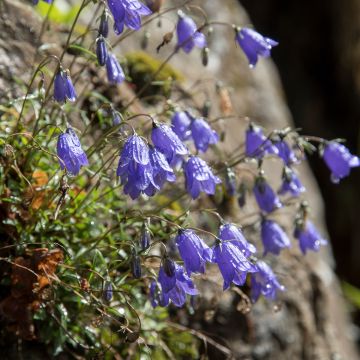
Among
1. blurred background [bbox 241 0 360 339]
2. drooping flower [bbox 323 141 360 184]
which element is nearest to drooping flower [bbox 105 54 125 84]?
drooping flower [bbox 323 141 360 184]

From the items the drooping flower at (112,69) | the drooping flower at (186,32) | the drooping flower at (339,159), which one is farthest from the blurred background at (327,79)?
the drooping flower at (112,69)

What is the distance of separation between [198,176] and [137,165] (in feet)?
1.66

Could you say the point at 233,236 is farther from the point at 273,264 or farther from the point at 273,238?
the point at 273,264

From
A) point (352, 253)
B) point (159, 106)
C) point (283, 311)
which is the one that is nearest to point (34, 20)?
point (159, 106)

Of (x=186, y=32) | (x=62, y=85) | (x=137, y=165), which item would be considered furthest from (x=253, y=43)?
(x=137, y=165)

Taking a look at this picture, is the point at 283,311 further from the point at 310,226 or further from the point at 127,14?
the point at 127,14

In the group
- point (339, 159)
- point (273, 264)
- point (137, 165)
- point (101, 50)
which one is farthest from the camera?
point (273, 264)

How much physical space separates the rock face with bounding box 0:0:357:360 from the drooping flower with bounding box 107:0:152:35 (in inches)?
36.8

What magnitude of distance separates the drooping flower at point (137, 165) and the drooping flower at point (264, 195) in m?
1.06

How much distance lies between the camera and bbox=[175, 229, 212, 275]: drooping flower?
127 inches

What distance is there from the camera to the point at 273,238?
4.16 meters

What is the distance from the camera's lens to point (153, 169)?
3174mm

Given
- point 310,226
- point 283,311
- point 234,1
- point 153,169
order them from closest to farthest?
point 153,169 → point 310,226 → point 283,311 → point 234,1

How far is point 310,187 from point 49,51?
10.3ft
